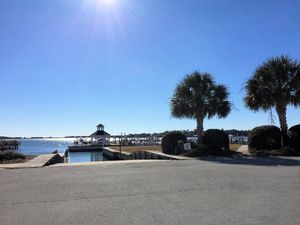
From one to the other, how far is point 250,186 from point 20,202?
626 centimetres

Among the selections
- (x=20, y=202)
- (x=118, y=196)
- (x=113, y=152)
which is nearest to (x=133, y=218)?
(x=118, y=196)

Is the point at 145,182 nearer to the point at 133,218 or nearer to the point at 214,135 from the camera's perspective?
the point at 133,218

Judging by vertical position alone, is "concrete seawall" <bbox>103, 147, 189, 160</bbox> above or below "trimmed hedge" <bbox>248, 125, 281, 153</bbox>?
below

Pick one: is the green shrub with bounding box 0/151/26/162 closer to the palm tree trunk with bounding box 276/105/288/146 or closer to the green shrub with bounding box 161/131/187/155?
the green shrub with bounding box 161/131/187/155

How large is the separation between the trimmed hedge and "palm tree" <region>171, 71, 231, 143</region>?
5.49 m

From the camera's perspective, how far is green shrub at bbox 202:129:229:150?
28528mm

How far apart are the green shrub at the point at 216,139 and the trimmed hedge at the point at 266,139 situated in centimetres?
197

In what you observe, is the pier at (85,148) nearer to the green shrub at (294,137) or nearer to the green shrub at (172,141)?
the green shrub at (172,141)

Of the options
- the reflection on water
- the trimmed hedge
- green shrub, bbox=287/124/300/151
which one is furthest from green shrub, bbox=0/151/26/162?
the reflection on water

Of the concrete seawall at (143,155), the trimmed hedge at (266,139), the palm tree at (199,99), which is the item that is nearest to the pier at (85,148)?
the concrete seawall at (143,155)

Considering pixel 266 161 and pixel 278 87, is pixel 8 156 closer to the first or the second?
pixel 266 161

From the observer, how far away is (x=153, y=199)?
9094 millimetres

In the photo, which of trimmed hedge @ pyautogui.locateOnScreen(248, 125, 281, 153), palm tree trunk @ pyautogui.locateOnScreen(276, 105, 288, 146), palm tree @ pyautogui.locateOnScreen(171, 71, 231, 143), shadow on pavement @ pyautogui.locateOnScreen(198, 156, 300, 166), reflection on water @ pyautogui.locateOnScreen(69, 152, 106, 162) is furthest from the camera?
reflection on water @ pyautogui.locateOnScreen(69, 152, 106, 162)

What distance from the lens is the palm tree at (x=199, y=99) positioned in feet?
107
